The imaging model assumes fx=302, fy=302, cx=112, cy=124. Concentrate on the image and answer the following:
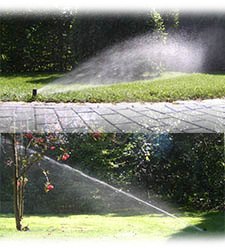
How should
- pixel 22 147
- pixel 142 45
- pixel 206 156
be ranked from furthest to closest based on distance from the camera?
pixel 206 156, pixel 22 147, pixel 142 45

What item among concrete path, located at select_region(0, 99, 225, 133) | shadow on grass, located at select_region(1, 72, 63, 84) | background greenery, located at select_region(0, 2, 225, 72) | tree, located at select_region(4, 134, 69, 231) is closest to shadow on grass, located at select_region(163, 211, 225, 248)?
concrete path, located at select_region(0, 99, 225, 133)

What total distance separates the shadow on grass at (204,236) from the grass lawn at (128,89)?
61cm

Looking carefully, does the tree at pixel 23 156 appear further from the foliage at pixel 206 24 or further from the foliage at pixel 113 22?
the foliage at pixel 206 24

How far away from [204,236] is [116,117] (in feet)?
2.18

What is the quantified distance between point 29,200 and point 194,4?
113 cm

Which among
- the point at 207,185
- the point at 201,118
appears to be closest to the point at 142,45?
the point at 201,118

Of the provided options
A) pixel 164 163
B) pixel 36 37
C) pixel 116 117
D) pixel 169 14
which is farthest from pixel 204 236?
pixel 36 37

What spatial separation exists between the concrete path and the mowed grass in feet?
1.30

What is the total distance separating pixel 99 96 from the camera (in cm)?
143

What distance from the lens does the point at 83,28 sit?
1292 mm

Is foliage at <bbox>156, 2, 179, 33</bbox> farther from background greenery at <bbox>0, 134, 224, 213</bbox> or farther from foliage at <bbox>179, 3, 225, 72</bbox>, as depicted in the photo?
background greenery at <bbox>0, 134, 224, 213</bbox>

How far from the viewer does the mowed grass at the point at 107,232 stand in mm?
1256

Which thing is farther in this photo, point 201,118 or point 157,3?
point 201,118

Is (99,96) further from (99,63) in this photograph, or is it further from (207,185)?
(207,185)
